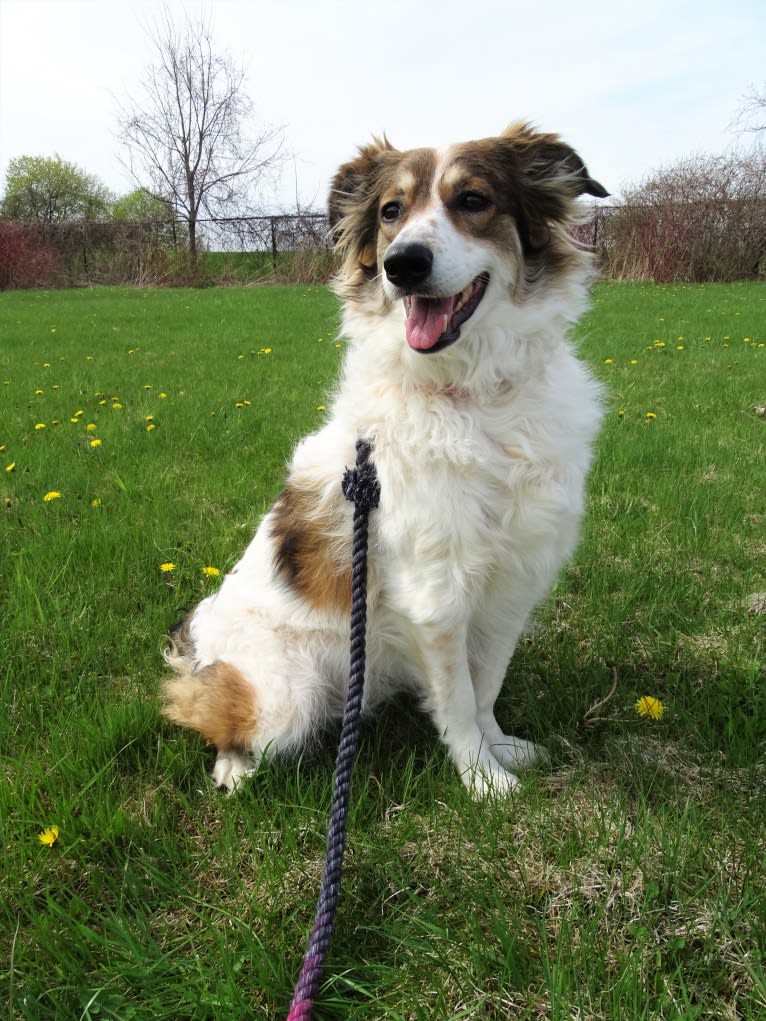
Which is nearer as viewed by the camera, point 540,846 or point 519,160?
point 540,846

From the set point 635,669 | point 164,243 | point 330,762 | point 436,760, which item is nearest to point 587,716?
point 635,669

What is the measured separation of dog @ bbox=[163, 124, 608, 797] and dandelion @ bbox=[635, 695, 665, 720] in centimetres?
39

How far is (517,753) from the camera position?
8.18 feet

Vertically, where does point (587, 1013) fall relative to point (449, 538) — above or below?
below

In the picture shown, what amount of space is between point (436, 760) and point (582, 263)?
1818 mm

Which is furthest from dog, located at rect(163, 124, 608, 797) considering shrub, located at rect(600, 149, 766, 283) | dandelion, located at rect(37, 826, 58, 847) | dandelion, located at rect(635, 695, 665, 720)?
shrub, located at rect(600, 149, 766, 283)

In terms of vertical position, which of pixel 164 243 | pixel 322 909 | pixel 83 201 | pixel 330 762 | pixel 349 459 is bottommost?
pixel 330 762

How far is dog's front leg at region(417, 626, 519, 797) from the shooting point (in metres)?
2.31

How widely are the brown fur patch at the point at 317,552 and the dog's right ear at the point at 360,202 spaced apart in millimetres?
919

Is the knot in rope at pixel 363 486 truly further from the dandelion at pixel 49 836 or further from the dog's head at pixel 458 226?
the dandelion at pixel 49 836

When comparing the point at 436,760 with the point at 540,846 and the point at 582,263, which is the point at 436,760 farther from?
the point at 582,263

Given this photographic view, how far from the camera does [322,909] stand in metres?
1.63

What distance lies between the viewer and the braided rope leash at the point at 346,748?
5.10 feet

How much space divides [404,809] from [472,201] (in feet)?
6.59
